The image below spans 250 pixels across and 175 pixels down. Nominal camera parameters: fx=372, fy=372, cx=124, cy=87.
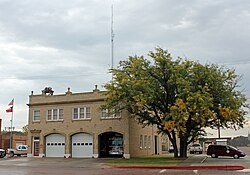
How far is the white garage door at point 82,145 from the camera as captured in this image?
46.5 metres

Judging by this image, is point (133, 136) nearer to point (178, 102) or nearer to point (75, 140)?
point (75, 140)

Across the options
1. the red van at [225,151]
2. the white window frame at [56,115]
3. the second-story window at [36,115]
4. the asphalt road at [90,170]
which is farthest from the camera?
the second-story window at [36,115]

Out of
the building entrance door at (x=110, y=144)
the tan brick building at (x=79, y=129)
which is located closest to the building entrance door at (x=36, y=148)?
the tan brick building at (x=79, y=129)

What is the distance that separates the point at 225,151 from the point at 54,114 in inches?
875

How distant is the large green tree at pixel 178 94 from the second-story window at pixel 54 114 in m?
10.9

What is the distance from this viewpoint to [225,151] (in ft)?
148

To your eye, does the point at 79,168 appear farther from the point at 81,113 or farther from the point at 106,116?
the point at 81,113

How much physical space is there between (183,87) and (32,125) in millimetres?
23724

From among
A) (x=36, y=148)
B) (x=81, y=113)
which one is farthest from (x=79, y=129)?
(x=36, y=148)

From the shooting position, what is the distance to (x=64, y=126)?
157ft

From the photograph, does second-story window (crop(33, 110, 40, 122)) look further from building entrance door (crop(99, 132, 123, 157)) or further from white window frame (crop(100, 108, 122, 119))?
white window frame (crop(100, 108, 122, 119))

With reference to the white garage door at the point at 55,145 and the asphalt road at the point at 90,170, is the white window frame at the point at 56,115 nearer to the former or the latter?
the white garage door at the point at 55,145

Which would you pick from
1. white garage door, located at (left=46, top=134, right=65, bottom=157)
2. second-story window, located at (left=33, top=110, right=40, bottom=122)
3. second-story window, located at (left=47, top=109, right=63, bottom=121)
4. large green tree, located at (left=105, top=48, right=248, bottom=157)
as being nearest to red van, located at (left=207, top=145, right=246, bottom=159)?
large green tree, located at (left=105, top=48, right=248, bottom=157)

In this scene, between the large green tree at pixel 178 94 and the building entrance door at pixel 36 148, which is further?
the building entrance door at pixel 36 148
